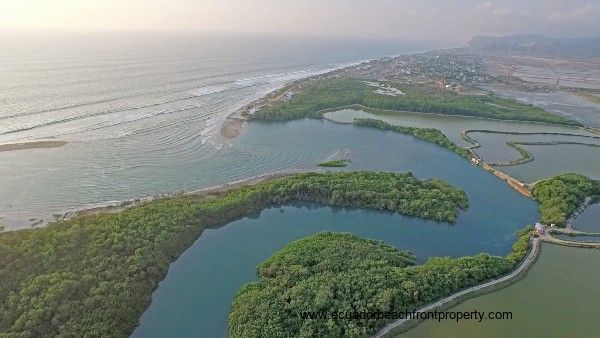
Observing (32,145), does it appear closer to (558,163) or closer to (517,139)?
(558,163)

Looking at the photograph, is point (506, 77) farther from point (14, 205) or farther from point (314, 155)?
point (14, 205)

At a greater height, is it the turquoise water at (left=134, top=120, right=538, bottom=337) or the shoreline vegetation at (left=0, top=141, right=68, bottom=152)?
the shoreline vegetation at (left=0, top=141, right=68, bottom=152)

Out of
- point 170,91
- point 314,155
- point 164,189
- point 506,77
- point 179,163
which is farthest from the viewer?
point 506,77

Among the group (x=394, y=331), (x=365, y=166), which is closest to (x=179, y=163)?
(x=365, y=166)

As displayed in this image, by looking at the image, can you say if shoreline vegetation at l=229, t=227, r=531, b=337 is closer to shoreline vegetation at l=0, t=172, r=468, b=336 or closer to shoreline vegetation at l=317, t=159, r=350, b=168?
shoreline vegetation at l=0, t=172, r=468, b=336

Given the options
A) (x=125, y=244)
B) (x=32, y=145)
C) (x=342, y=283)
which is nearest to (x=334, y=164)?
(x=342, y=283)

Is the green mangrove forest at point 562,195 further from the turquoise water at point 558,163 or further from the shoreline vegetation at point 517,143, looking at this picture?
the shoreline vegetation at point 517,143

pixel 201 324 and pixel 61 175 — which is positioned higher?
pixel 61 175

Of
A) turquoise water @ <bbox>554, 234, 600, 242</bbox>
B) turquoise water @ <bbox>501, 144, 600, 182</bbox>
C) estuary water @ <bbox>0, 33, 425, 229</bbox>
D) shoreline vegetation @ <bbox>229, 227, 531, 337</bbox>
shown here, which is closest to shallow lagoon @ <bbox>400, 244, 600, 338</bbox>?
shoreline vegetation @ <bbox>229, 227, 531, 337</bbox>
